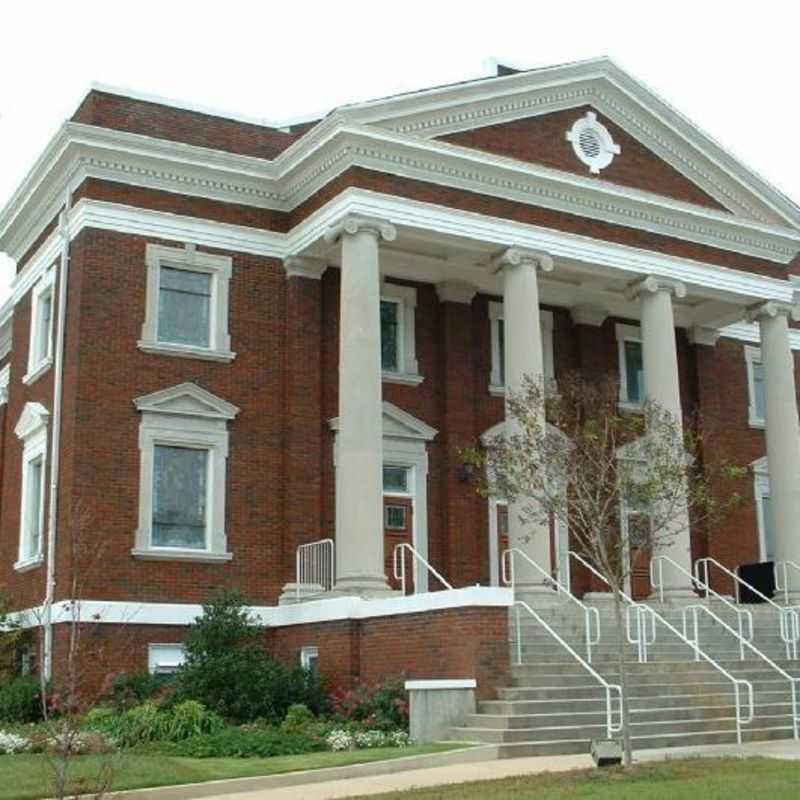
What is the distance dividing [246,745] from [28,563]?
9862mm

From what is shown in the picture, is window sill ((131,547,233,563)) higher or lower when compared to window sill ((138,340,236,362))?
lower

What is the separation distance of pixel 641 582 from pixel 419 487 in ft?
20.1

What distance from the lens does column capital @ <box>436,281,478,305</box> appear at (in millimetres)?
27344

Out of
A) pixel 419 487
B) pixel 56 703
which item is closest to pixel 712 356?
pixel 419 487

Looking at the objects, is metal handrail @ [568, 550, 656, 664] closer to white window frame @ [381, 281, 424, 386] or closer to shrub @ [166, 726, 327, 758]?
shrub @ [166, 726, 327, 758]

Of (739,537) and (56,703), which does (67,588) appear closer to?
(56,703)

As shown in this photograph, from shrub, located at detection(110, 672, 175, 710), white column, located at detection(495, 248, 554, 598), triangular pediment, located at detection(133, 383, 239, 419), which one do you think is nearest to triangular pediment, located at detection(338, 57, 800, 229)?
white column, located at detection(495, 248, 554, 598)

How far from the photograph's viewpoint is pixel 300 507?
80.2 ft

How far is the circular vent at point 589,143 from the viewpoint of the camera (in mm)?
26625

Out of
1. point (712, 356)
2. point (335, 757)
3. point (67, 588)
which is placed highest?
point (712, 356)

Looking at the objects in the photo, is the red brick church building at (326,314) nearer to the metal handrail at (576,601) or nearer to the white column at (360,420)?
the white column at (360,420)

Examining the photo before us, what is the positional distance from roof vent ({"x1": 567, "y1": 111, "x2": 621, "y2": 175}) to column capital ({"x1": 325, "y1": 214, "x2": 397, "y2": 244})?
17.4 ft

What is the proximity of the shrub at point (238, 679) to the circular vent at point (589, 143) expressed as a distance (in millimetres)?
12060

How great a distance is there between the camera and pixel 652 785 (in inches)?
501
